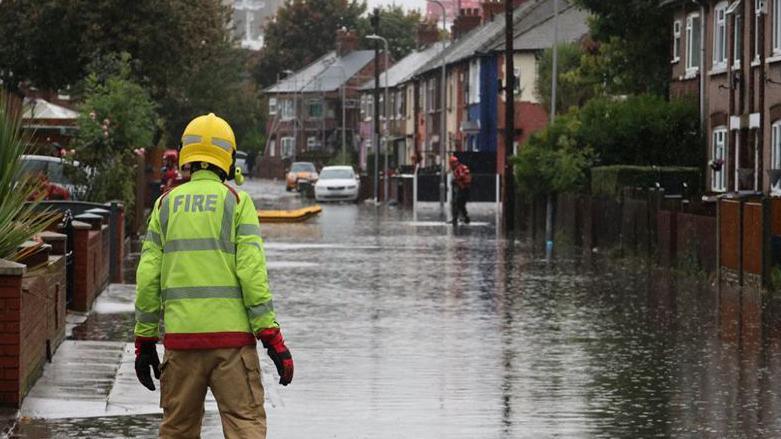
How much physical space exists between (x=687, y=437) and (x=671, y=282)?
14577 mm

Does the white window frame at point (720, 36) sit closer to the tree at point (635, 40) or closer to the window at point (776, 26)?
the window at point (776, 26)

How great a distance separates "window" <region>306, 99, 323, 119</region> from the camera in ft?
433

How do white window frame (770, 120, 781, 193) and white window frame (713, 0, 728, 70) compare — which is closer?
white window frame (770, 120, 781, 193)

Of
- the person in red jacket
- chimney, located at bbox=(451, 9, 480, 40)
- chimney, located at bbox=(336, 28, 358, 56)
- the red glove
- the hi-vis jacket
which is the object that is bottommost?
the person in red jacket

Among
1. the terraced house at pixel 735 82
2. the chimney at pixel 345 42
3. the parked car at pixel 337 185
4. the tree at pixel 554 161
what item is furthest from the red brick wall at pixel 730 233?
the chimney at pixel 345 42

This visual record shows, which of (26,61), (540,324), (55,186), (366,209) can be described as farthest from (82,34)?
(540,324)

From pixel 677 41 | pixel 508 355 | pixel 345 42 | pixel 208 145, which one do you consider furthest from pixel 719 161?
pixel 345 42

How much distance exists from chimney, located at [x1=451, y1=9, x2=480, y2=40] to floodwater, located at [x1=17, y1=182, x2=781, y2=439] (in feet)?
206

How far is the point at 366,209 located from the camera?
210 feet

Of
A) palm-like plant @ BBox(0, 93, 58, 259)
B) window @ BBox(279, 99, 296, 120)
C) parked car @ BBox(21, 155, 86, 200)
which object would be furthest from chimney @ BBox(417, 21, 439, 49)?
palm-like plant @ BBox(0, 93, 58, 259)

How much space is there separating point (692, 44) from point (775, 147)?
321 inches

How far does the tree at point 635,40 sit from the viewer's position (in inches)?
1879

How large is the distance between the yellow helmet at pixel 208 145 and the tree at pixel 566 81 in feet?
159

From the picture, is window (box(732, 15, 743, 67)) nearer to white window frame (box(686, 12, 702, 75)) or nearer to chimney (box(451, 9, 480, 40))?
white window frame (box(686, 12, 702, 75))
